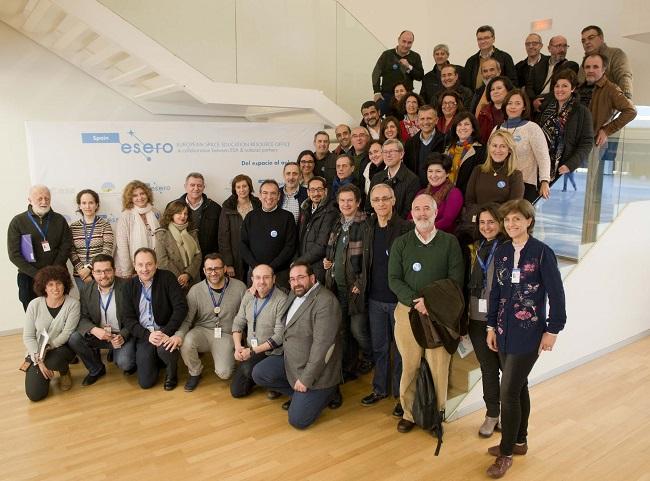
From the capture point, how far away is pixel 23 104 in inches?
213

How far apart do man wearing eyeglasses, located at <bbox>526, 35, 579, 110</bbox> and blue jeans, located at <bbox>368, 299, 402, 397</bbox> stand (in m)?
2.65

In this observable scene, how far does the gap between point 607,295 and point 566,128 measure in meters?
1.78

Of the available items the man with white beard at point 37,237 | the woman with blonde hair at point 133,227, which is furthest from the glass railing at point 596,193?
the man with white beard at point 37,237

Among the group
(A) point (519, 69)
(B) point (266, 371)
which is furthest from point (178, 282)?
(A) point (519, 69)

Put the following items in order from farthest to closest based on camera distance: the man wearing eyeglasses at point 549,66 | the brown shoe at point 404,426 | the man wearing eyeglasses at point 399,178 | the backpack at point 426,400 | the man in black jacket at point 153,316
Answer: the man wearing eyeglasses at point 549,66, the man in black jacket at point 153,316, the man wearing eyeglasses at point 399,178, the brown shoe at point 404,426, the backpack at point 426,400

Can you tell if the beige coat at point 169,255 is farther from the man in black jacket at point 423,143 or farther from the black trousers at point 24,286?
the man in black jacket at point 423,143

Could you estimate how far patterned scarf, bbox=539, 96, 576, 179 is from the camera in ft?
13.2

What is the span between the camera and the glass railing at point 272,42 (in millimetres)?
4546

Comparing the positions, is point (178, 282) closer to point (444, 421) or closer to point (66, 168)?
point (66, 168)

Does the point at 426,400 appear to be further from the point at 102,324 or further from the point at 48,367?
the point at 48,367

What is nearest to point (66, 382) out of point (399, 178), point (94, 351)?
point (94, 351)

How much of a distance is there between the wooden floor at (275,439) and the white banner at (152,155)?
1.82 metres

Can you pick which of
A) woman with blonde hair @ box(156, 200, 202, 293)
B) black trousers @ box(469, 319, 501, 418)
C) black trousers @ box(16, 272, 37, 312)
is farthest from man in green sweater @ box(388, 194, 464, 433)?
black trousers @ box(16, 272, 37, 312)

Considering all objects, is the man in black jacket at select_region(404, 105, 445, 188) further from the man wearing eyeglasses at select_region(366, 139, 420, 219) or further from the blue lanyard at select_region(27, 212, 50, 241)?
the blue lanyard at select_region(27, 212, 50, 241)
